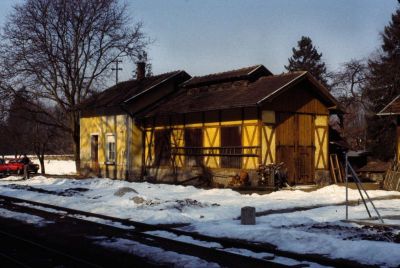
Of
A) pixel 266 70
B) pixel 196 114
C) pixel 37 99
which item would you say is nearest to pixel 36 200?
pixel 196 114

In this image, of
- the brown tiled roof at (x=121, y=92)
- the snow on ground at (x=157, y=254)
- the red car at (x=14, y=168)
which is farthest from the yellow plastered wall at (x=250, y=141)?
the red car at (x=14, y=168)

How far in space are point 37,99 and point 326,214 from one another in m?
26.5

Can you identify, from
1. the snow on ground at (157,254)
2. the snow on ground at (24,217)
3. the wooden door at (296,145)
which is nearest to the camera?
the snow on ground at (157,254)

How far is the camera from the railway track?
8.82 metres

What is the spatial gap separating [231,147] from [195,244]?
13871 mm

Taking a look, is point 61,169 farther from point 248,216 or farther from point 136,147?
point 248,216

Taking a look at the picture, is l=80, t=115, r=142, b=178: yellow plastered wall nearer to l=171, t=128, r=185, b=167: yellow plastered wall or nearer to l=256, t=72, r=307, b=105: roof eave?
l=171, t=128, r=185, b=167: yellow plastered wall

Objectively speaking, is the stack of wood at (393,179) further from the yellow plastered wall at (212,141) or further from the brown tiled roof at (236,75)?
the brown tiled roof at (236,75)

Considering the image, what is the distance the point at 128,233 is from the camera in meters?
11.9

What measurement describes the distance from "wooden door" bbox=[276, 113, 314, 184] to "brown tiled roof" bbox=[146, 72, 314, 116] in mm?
1538

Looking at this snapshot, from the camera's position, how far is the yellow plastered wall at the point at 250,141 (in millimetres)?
23188

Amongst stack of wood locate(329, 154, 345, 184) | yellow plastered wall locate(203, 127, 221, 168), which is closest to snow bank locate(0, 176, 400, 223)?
yellow plastered wall locate(203, 127, 221, 168)

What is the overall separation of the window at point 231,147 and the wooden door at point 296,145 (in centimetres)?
174

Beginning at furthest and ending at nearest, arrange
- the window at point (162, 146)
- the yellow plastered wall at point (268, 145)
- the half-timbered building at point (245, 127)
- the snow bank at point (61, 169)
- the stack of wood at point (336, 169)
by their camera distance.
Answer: the snow bank at point (61, 169)
the window at point (162, 146)
the stack of wood at point (336, 169)
the half-timbered building at point (245, 127)
the yellow plastered wall at point (268, 145)
